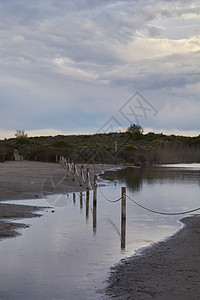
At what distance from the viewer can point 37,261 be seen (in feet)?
26.0

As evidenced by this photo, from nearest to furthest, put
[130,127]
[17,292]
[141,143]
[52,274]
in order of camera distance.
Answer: [17,292]
[52,274]
[141,143]
[130,127]

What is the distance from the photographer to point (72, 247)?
9141 mm

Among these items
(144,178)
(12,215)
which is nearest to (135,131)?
(144,178)

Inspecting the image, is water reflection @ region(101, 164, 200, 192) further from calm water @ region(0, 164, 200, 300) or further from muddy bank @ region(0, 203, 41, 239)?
muddy bank @ region(0, 203, 41, 239)

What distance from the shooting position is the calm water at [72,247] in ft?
21.4

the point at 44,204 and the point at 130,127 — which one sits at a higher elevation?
the point at 130,127

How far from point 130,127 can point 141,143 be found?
51.8 ft

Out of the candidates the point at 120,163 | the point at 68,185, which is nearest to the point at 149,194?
the point at 68,185

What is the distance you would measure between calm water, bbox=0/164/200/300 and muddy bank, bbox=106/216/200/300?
32 centimetres

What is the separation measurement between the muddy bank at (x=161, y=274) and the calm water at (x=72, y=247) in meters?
0.32

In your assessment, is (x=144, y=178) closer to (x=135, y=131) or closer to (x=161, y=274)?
(x=161, y=274)

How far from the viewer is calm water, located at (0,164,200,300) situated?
6517mm

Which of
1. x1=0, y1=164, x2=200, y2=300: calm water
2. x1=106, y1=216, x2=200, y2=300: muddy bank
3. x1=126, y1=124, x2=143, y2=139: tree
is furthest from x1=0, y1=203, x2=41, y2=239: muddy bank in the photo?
x1=126, y1=124, x2=143, y2=139: tree

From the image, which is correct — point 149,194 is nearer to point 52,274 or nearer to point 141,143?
point 52,274
